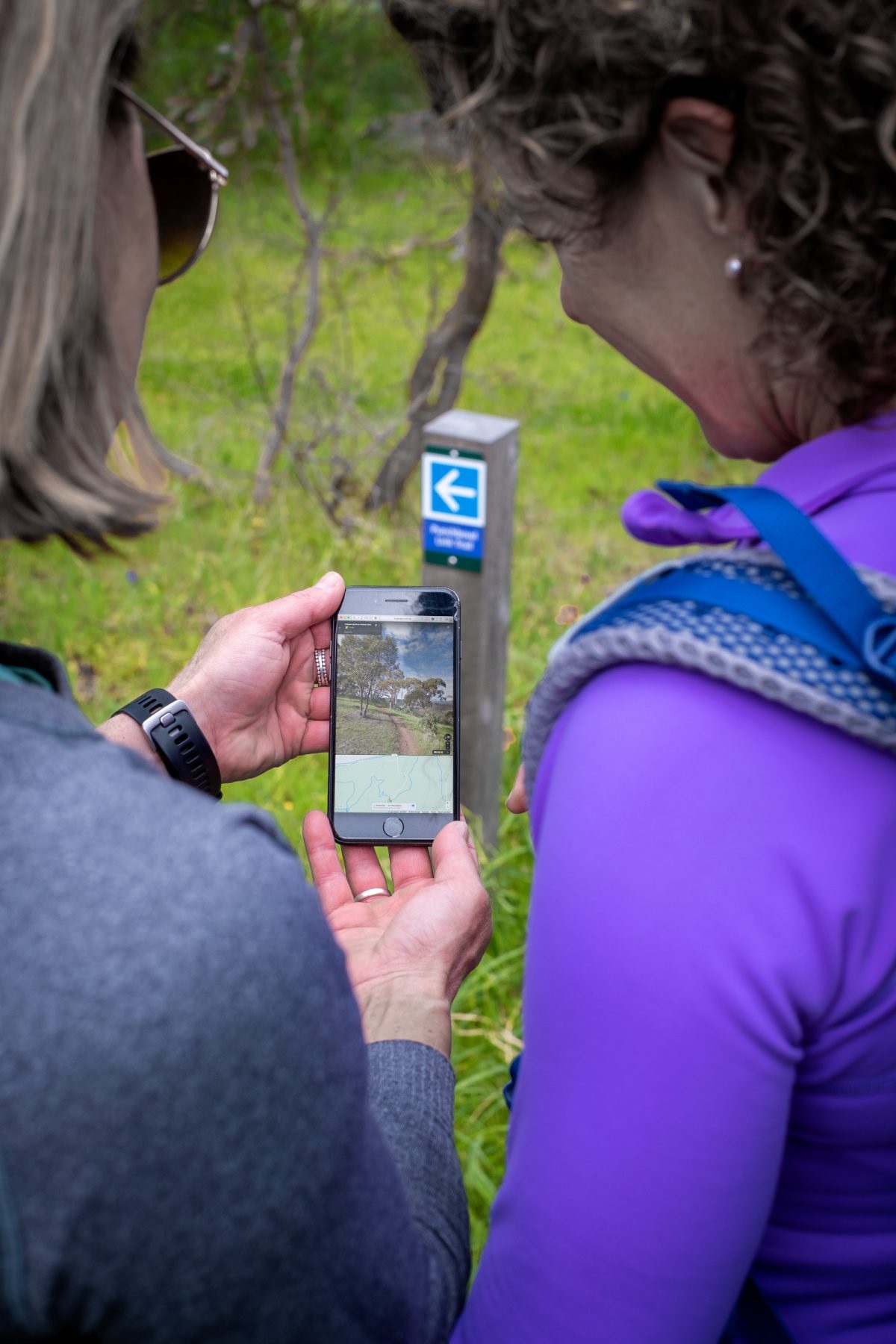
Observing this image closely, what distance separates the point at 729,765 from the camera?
0.79m

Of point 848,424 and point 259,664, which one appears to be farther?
point 259,664

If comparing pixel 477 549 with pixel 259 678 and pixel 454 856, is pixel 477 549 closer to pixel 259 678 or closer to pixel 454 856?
pixel 259 678

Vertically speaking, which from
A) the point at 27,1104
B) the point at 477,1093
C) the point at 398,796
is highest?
the point at 27,1104

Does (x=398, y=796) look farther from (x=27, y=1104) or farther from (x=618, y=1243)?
(x=27, y=1104)

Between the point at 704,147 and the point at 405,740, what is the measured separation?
40.4 inches

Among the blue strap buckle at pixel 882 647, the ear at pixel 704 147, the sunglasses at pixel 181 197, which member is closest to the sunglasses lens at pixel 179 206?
the sunglasses at pixel 181 197

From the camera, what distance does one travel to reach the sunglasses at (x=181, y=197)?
1.38 meters

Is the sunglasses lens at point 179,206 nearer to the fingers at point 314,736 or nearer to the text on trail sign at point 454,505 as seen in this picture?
the fingers at point 314,736

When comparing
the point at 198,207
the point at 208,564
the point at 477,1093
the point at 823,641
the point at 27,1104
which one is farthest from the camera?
the point at 208,564

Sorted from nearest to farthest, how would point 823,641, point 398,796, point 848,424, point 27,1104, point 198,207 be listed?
1. point 27,1104
2. point 823,641
3. point 848,424
4. point 198,207
5. point 398,796

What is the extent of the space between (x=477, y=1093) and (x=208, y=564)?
101 inches

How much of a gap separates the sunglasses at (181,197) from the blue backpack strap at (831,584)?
2.71 ft

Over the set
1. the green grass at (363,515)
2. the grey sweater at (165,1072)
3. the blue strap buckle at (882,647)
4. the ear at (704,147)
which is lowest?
the green grass at (363,515)

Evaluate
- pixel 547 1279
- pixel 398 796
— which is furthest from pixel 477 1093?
pixel 547 1279
